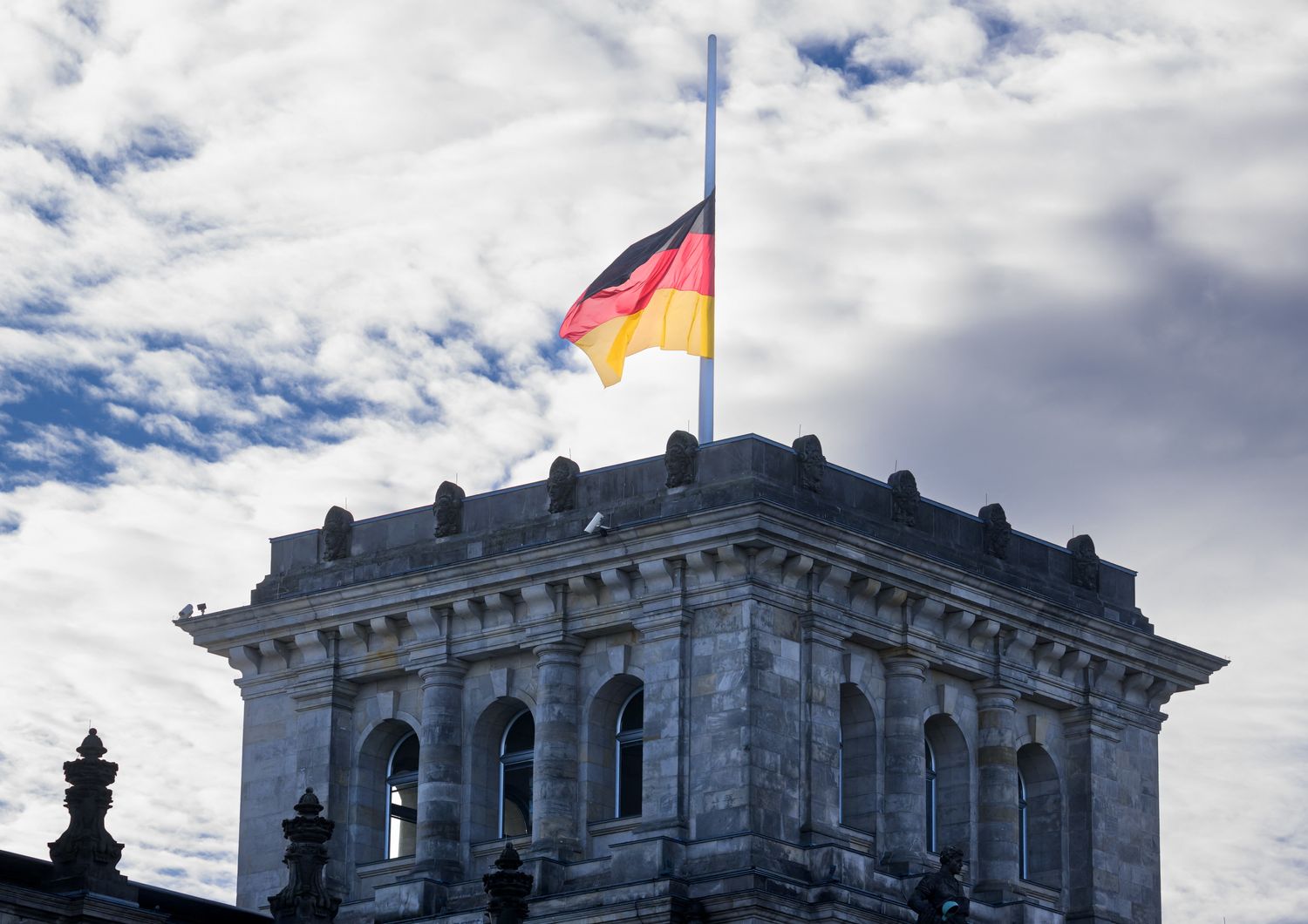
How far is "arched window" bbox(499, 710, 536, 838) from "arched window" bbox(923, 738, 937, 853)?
343 inches

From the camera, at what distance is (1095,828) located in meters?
81.1

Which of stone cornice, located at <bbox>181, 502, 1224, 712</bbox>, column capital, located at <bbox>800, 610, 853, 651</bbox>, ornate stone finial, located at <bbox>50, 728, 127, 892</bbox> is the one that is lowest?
ornate stone finial, located at <bbox>50, 728, 127, 892</bbox>

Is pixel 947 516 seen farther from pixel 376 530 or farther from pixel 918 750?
pixel 376 530

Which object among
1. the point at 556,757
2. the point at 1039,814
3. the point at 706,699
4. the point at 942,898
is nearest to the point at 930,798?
the point at 1039,814

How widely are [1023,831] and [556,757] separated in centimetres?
1182

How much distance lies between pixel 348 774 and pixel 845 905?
13299 mm

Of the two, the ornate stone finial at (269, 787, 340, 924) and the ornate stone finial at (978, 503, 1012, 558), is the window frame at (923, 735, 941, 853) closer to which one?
the ornate stone finial at (978, 503, 1012, 558)

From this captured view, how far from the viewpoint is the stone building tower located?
73750 millimetres

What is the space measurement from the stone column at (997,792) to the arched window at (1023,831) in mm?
757

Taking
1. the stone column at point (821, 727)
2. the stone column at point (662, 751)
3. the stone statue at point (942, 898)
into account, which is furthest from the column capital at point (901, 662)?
the stone statue at point (942, 898)

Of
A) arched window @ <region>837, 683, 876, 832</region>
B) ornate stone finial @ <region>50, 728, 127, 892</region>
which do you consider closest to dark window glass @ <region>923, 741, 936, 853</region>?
arched window @ <region>837, 683, 876, 832</region>

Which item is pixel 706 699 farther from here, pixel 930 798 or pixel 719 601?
pixel 930 798

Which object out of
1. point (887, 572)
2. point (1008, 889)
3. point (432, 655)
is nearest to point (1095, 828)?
point (1008, 889)

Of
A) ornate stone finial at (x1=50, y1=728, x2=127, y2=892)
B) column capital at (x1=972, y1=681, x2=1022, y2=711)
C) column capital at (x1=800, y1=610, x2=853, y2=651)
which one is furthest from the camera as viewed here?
column capital at (x1=972, y1=681, x2=1022, y2=711)
